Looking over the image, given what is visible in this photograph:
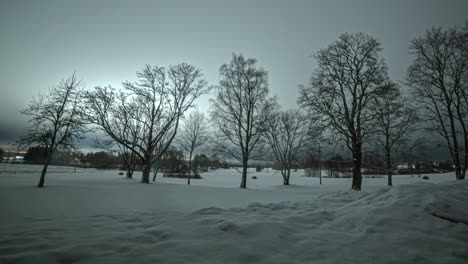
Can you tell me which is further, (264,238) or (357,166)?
(357,166)

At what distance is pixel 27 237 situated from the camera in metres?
2.69

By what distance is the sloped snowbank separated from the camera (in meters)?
2.25

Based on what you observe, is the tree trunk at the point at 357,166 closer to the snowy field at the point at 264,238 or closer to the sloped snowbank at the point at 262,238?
the snowy field at the point at 264,238

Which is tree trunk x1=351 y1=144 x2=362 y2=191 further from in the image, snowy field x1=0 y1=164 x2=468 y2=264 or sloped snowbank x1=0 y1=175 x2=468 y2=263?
sloped snowbank x1=0 y1=175 x2=468 y2=263

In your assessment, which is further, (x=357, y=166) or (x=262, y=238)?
(x=357, y=166)

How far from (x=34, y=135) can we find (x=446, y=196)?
2247cm

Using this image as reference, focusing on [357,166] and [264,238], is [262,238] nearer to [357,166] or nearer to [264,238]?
[264,238]

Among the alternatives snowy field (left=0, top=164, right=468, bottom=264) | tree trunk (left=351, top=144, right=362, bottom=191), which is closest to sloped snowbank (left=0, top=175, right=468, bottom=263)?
snowy field (left=0, top=164, right=468, bottom=264)

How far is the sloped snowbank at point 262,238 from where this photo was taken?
225cm

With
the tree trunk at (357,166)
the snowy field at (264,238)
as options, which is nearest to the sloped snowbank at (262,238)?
the snowy field at (264,238)

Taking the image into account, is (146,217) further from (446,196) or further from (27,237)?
(446,196)

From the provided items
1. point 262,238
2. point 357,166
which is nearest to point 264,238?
point 262,238

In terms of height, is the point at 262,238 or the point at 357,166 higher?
the point at 357,166

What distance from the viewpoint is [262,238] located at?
283 cm
